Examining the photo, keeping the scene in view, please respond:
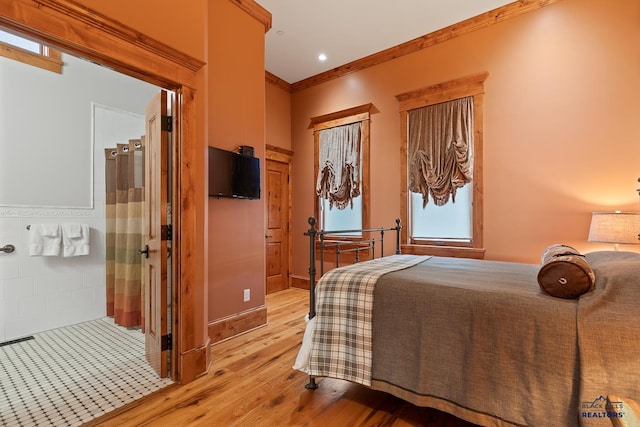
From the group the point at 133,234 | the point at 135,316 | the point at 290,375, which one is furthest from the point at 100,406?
the point at 133,234

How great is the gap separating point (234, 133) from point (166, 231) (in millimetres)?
1356

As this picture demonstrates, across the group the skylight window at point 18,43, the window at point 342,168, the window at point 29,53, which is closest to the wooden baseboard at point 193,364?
the window at point 342,168

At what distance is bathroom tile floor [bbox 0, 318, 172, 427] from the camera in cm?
180

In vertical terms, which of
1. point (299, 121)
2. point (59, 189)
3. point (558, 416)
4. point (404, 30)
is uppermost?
point (404, 30)

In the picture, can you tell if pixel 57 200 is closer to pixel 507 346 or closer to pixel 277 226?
pixel 277 226

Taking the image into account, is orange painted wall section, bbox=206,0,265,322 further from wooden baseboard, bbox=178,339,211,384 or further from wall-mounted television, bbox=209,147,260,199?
wooden baseboard, bbox=178,339,211,384

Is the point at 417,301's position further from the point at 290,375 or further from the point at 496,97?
the point at 496,97

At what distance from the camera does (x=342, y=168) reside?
4605mm

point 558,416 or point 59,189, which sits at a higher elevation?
point 59,189

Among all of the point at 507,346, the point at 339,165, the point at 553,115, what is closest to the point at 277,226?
the point at 339,165

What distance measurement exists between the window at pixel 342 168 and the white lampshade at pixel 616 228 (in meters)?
2.45

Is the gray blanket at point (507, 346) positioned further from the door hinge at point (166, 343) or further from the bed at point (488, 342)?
the door hinge at point (166, 343)

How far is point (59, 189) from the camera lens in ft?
10.8

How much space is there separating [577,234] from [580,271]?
2.09 m
